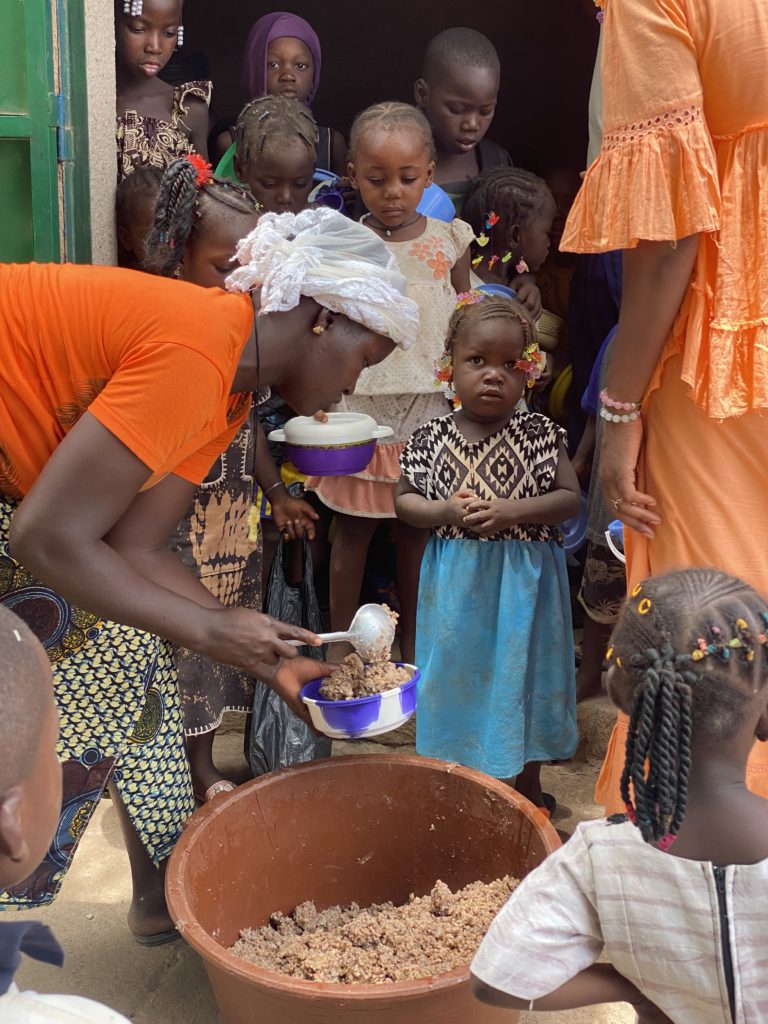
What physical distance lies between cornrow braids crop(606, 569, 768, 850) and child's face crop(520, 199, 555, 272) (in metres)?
2.77

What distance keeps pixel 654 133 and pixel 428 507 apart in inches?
48.3

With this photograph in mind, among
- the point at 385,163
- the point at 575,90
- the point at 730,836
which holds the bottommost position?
Answer: the point at 730,836

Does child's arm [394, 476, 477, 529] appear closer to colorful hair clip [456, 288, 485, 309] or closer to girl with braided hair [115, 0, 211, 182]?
colorful hair clip [456, 288, 485, 309]

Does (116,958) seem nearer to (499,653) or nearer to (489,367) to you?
(499,653)

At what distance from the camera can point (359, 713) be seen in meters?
2.06

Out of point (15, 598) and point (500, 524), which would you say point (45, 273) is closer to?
point (15, 598)

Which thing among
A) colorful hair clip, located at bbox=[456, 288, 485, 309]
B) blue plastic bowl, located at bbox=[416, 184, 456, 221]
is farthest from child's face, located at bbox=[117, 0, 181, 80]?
colorful hair clip, located at bbox=[456, 288, 485, 309]

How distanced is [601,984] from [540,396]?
122 inches

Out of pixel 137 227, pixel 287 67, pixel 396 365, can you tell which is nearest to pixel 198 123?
pixel 287 67

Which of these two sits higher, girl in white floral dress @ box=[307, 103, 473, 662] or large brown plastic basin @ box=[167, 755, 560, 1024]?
girl in white floral dress @ box=[307, 103, 473, 662]

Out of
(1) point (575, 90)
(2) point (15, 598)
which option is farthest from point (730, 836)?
(1) point (575, 90)

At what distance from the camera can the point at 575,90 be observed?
19.2 feet

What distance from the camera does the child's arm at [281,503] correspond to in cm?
318

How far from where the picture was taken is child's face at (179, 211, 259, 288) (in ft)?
8.73
